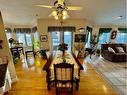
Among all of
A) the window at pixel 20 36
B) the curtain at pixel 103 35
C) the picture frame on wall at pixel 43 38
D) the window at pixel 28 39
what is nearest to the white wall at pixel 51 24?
the picture frame on wall at pixel 43 38

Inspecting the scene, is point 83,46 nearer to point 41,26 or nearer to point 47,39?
point 47,39

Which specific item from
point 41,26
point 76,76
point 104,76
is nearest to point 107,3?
point 104,76

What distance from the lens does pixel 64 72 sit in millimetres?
Result: 2734

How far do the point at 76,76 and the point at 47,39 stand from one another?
4740 mm

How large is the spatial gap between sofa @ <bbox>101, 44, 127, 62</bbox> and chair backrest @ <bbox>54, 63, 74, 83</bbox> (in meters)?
4.75

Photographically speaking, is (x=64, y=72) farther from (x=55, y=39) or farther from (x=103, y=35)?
(x=103, y=35)

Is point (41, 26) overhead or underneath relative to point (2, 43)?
overhead

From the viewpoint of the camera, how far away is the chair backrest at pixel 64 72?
8.75 ft

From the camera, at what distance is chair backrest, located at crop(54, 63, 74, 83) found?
8.75ft

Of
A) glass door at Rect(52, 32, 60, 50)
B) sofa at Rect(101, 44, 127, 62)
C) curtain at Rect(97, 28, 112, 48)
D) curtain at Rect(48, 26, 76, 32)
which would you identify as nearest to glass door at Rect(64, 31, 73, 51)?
curtain at Rect(48, 26, 76, 32)

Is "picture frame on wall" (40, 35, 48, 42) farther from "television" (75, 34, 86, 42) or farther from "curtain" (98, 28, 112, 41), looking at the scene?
"curtain" (98, 28, 112, 41)

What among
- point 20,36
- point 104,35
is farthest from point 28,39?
point 104,35

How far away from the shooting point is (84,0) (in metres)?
4.47

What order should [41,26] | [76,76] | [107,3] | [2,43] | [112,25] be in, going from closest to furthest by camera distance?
1. [76,76]
2. [2,43]
3. [107,3]
4. [41,26]
5. [112,25]
